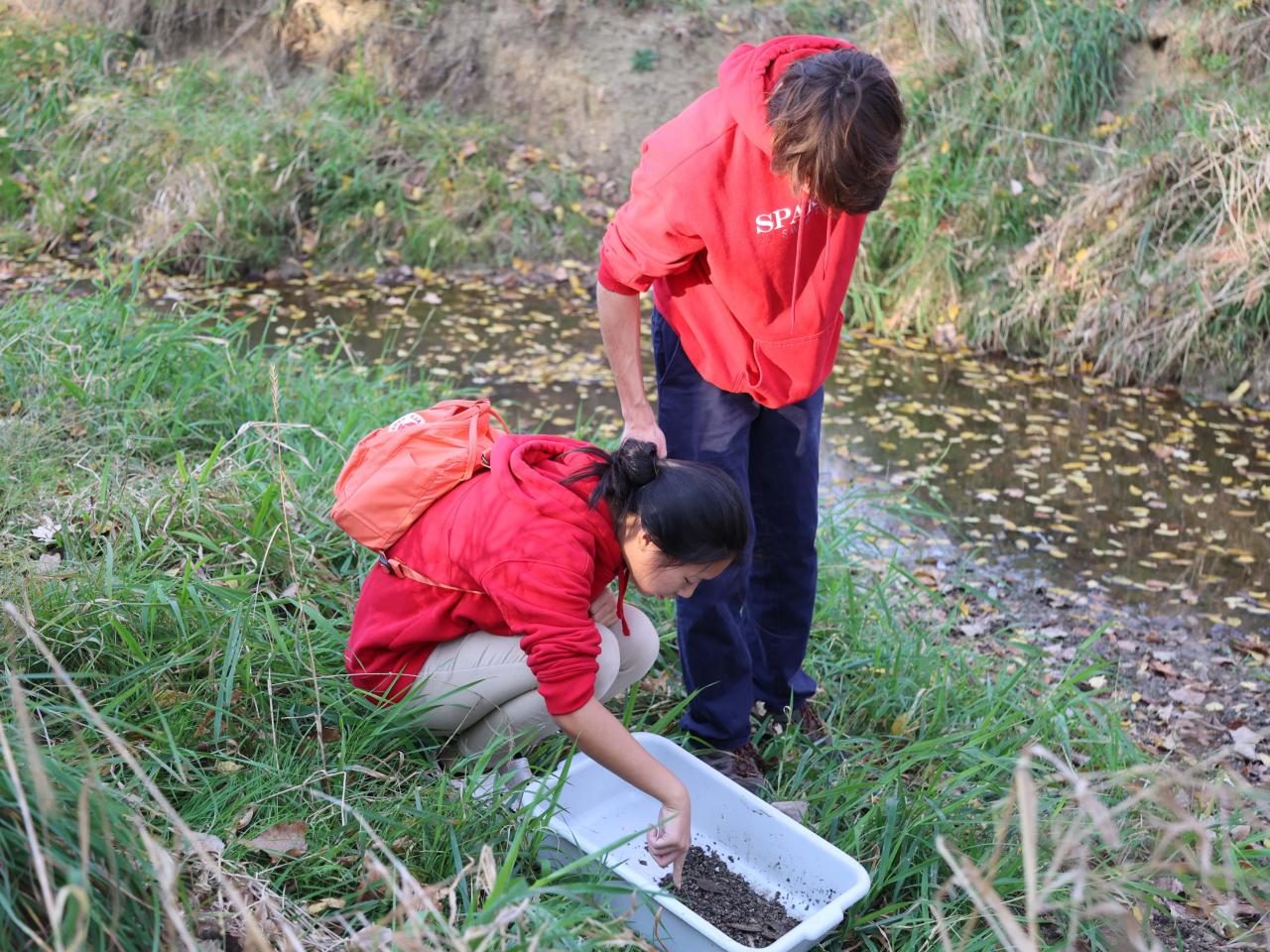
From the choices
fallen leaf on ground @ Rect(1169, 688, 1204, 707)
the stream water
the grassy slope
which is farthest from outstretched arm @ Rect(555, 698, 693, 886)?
Result: the grassy slope

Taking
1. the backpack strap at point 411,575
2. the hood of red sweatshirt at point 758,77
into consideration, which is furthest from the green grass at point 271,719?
the hood of red sweatshirt at point 758,77

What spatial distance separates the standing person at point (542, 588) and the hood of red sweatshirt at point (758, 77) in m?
0.67

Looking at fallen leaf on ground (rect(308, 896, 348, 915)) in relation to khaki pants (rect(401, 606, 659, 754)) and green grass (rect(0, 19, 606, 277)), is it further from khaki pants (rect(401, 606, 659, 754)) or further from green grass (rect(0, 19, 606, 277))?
green grass (rect(0, 19, 606, 277))

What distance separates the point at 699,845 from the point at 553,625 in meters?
0.82

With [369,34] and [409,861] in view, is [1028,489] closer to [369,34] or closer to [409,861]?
[409,861]

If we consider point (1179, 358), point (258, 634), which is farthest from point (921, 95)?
point (258, 634)

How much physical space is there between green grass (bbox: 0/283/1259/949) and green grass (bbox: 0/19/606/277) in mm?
3086

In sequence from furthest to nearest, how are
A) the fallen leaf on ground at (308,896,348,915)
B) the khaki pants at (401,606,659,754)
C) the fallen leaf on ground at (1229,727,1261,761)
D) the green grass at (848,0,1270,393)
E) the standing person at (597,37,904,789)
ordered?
the green grass at (848,0,1270,393)
the fallen leaf on ground at (1229,727,1261,761)
the khaki pants at (401,606,659,754)
the standing person at (597,37,904,789)
the fallen leaf on ground at (308,896,348,915)

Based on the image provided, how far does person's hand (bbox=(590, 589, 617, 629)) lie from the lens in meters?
2.62

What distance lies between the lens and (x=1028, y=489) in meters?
5.43

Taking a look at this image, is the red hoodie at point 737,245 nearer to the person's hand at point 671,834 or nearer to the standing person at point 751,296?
the standing person at point 751,296

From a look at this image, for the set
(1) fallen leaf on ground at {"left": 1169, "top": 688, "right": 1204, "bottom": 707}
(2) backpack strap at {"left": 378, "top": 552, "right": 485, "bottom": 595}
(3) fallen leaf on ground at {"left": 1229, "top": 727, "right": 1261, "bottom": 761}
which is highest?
(2) backpack strap at {"left": 378, "top": 552, "right": 485, "bottom": 595}

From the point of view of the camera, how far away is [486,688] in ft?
8.61

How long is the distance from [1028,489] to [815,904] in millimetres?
3309
